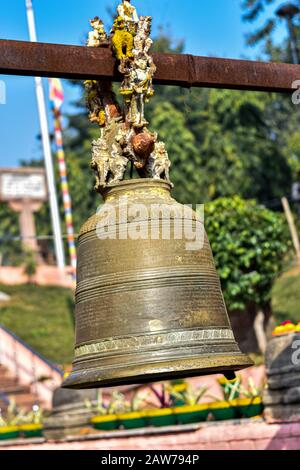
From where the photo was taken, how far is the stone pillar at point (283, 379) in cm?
881

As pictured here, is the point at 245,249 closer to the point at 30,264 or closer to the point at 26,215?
the point at 30,264

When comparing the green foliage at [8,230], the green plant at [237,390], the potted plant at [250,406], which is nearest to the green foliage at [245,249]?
the green plant at [237,390]

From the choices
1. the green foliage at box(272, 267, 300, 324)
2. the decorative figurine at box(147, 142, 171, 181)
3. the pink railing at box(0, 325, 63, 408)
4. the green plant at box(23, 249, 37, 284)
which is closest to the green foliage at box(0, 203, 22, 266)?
the green plant at box(23, 249, 37, 284)

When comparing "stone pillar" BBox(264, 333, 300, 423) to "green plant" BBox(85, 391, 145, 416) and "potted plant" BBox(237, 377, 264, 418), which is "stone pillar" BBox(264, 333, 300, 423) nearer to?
"potted plant" BBox(237, 377, 264, 418)

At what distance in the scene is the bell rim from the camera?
12.7 ft

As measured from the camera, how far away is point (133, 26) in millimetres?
4332

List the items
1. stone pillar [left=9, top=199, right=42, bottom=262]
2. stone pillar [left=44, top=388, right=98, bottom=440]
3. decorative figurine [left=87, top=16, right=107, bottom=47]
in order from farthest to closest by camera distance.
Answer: stone pillar [left=9, top=199, right=42, bottom=262], stone pillar [left=44, top=388, right=98, bottom=440], decorative figurine [left=87, top=16, right=107, bottom=47]

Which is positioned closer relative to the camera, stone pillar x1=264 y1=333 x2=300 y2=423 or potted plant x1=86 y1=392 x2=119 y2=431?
stone pillar x1=264 y1=333 x2=300 y2=423

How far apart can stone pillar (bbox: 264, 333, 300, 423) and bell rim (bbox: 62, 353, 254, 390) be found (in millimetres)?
4768

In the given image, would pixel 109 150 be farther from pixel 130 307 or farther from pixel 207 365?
pixel 207 365

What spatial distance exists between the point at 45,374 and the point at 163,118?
42.0 ft

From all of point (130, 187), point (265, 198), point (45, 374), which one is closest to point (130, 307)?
point (130, 187)

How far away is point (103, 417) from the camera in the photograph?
11688 mm

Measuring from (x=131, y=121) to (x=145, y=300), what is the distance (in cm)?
85
